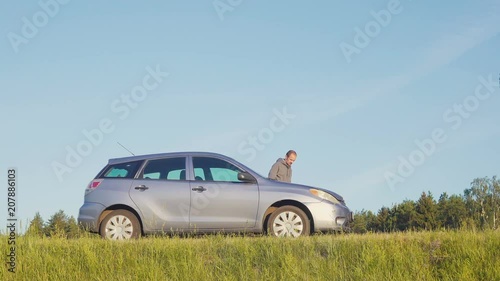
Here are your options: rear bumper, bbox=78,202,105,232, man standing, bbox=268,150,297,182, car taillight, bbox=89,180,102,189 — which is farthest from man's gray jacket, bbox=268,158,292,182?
rear bumper, bbox=78,202,105,232

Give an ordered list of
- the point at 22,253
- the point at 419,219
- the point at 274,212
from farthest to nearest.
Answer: the point at 419,219 < the point at 274,212 < the point at 22,253

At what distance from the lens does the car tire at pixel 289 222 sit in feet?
47.0

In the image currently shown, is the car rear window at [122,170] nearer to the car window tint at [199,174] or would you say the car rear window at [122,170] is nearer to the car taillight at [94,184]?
the car taillight at [94,184]

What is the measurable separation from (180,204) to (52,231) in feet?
8.92

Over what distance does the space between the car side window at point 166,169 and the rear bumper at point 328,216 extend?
2.79 m

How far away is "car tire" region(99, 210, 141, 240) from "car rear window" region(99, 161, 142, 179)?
862mm

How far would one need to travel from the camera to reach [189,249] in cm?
1270

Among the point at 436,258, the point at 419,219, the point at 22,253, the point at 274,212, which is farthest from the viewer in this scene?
the point at 419,219

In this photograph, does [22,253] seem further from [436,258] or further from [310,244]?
[436,258]

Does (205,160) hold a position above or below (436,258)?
above

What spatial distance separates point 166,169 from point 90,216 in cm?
Result: 184

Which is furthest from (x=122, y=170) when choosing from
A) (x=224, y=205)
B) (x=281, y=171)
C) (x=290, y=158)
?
(x=290, y=158)

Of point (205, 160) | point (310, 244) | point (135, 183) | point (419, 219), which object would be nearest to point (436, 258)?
point (310, 244)

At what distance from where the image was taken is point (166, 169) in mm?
14859
